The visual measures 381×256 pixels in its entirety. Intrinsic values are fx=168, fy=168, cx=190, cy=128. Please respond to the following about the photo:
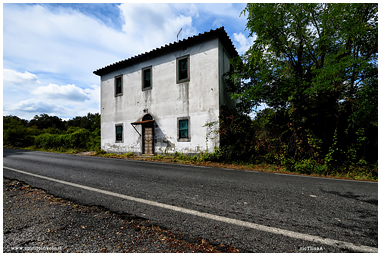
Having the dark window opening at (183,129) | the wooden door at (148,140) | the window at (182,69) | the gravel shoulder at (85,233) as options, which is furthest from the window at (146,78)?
the gravel shoulder at (85,233)

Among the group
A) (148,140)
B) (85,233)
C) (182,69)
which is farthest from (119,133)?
(85,233)

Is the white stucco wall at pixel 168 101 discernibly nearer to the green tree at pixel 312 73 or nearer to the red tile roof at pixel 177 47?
the red tile roof at pixel 177 47

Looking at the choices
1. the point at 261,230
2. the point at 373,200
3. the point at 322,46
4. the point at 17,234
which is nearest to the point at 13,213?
the point at 17,234

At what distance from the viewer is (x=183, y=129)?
36.7ft

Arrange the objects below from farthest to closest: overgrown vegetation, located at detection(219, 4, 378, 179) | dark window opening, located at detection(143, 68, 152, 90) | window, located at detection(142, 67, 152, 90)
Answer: window, located at detection(142, 67, 152, 90)
dark window opening, located at detection(143, 68, 152, 90)
overgrown vegetation, located at detection(219, 4, 378, 179)

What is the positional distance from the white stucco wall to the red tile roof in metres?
0.33

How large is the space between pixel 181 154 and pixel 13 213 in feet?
28.4

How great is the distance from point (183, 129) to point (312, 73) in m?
7.36

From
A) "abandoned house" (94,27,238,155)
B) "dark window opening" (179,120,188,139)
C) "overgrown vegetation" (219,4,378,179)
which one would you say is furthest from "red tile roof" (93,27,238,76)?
"dark window opening" (179,120,188,139)

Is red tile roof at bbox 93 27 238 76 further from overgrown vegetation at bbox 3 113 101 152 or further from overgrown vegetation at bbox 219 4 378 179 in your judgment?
overgrown vegetation at bbox 3 113 101 152

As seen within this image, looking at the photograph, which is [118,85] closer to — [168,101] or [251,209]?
[168,101]

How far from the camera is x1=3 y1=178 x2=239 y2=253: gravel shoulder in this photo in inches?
70.2

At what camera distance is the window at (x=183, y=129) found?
11000mm

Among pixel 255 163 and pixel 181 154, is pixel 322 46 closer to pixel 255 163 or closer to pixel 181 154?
pixel 255 163
